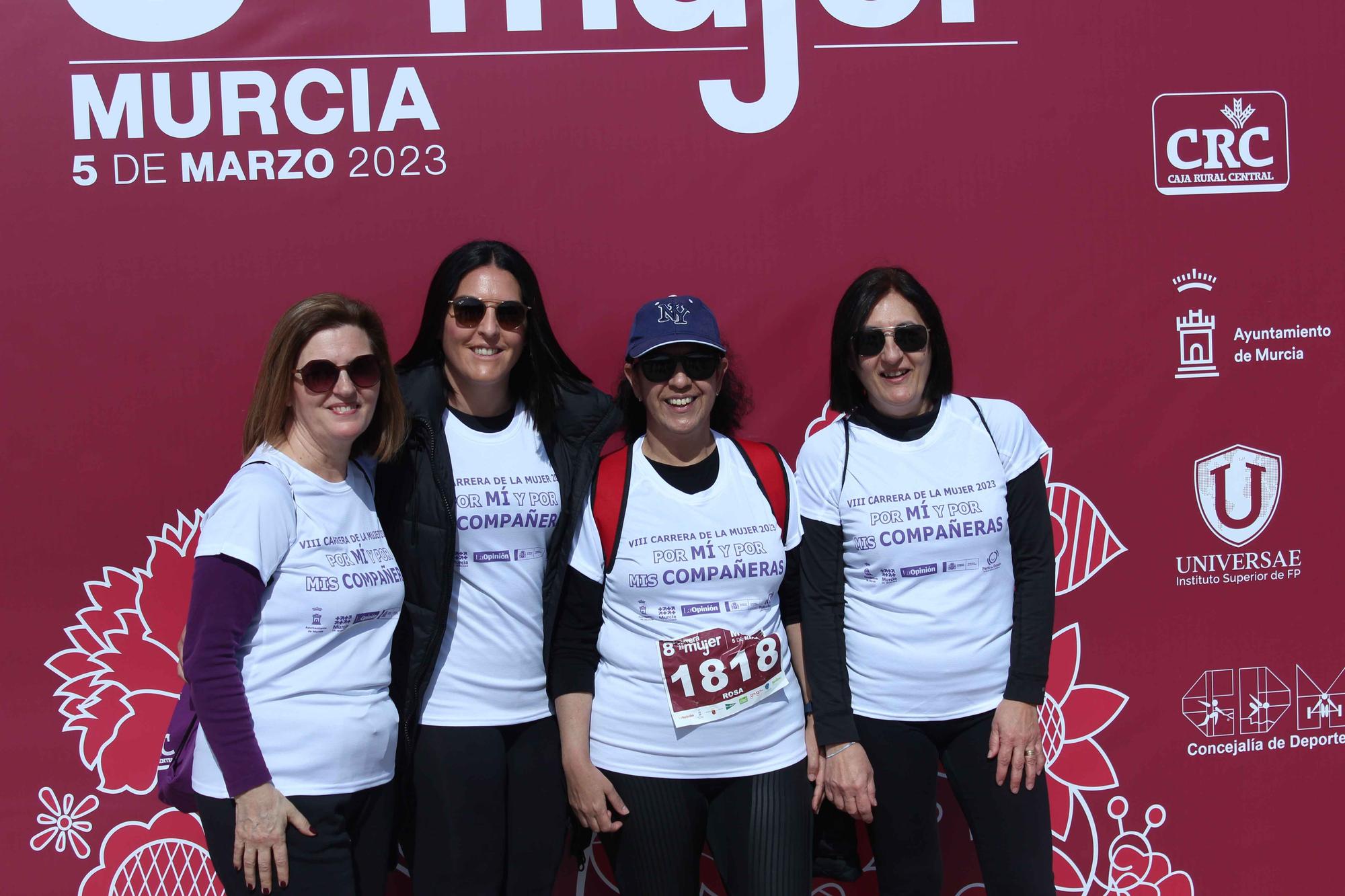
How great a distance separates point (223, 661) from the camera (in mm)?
1631

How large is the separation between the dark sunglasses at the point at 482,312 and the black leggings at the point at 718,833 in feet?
3.02

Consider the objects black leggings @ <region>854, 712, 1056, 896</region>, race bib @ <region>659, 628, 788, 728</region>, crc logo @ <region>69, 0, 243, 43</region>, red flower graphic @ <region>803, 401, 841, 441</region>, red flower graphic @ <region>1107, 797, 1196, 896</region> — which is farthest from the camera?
red flower graphic @ <region>1107, 797, 1196, 896</region>

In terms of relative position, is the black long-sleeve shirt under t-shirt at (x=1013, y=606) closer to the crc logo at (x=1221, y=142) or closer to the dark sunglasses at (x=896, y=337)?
the dark sunglasses at (x=896, y=337)

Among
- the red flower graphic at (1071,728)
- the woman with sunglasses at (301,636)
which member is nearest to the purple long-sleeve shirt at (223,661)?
the woman with sunglasses at (301,636)

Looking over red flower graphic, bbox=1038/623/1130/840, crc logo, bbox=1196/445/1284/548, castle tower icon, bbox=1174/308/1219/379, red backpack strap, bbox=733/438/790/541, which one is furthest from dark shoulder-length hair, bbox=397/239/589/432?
crc logo, bbox=1196/445/1284/548

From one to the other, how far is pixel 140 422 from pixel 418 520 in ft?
3.32

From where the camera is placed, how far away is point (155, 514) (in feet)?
8.39

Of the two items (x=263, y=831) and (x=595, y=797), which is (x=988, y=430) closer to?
(x=595, y=797)

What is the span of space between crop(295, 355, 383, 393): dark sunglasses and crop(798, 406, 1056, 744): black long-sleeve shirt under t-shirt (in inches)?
36.1

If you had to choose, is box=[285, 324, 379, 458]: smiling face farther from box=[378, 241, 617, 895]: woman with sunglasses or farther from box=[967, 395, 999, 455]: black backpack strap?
box=[967, 395, 999, 455]: black backpack strap

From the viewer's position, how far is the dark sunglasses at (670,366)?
1.97 m

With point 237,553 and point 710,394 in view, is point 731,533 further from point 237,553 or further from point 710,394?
point 237,553

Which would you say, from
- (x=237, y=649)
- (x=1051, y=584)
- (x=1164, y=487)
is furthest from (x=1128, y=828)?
(x=237, y=649)

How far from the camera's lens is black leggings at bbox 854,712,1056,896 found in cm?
205
